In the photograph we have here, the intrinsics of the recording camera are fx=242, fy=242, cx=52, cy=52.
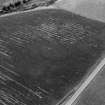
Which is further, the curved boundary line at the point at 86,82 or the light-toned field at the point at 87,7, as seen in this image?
the light-toned field at the point at 87,7

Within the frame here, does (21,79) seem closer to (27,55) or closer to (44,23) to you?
(27,55)

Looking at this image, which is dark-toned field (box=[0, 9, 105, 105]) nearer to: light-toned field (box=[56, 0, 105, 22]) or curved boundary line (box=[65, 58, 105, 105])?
curved boundary line (box=[65, 58, 105, 105])

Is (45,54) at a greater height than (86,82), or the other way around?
(45,54)

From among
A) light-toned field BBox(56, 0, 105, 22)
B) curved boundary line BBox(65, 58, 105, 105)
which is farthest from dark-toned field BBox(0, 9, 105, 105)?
light-toned field BBox(56, 0, 105, 22)

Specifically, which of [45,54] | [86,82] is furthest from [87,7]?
[86,82]

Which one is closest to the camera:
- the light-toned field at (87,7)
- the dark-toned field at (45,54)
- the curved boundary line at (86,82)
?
the curved boundary line at (86,82)

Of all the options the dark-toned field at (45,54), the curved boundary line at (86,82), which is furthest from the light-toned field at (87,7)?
the curved boundary line at (86,82)

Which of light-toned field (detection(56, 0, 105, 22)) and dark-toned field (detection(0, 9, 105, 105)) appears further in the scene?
light-toned field (detection(56, 0, 105, 22))

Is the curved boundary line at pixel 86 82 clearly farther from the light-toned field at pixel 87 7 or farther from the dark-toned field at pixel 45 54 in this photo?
the light-toned field at pixel 87 7

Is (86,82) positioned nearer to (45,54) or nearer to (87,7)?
(45,54)

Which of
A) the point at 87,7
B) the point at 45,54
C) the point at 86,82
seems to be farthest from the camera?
the point at 87,7
